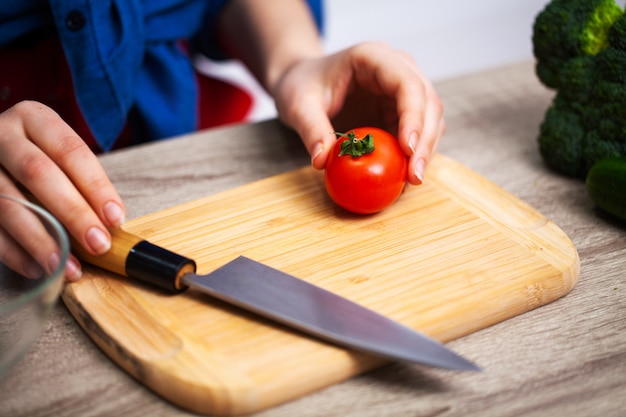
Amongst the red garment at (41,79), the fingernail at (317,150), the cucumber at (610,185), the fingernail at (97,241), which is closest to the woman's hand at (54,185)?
the fingernail at (97,241)

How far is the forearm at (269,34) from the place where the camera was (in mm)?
1632

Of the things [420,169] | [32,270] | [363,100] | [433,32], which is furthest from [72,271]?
[433,32]

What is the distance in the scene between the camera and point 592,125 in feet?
4.13

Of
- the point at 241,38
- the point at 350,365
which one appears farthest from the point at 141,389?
the point at 241,38

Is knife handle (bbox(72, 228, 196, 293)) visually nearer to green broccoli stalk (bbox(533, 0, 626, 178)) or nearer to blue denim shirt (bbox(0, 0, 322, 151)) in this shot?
blue denim shirt (bbox(0, 0, 322, 151))

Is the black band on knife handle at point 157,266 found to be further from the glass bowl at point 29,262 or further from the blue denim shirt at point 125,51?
the blue denim shirt at point 125,51

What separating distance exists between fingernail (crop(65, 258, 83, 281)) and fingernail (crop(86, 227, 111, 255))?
48 mm

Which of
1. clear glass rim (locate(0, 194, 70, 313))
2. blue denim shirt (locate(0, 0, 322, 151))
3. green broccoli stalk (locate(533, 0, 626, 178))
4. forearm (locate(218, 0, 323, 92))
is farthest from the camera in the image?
forearm (locate(218, 0, 323, 92))

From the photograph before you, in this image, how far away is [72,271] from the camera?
0.99 metres

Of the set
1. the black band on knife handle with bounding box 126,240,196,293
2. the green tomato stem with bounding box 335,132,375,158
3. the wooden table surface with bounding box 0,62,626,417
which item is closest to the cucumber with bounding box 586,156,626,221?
the wooden table surface with bounding box 0,62,626,417

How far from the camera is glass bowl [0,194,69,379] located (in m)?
0.87

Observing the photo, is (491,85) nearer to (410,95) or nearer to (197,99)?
(410,95)

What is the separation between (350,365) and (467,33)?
11.5 ft

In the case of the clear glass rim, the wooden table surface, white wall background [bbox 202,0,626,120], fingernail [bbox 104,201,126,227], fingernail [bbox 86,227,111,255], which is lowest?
white wall background [bbox 202,0,626,120]
